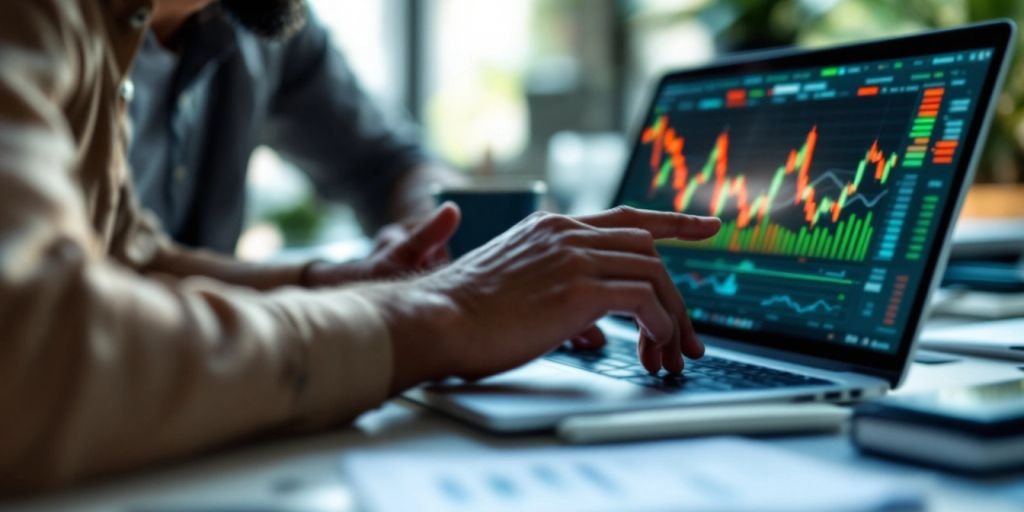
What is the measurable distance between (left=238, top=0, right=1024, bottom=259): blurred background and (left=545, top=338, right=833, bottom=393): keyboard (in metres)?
1.11

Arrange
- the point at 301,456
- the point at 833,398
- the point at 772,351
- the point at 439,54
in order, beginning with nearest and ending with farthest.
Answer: the point at 301,456 → the point at 833,398 → the point at 772,351 → the point at 439,54

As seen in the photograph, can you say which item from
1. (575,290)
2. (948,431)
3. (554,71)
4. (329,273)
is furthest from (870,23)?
(948,431)

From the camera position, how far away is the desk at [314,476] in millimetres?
530

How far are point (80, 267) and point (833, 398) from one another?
53 centimetres

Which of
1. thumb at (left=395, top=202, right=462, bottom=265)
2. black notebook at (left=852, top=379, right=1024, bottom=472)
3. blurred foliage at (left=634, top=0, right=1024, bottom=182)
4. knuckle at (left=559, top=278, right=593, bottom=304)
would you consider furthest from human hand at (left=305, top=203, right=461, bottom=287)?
blurred foliage at (left=634, top=0, right=1024, bottom=182)

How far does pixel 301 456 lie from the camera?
62cm

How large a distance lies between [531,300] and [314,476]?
23 centimetres

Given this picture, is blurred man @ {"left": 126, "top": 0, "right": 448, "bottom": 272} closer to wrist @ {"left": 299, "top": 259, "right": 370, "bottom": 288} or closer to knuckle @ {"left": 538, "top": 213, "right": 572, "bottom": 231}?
wrist @ {"left": 299, "top": 259, "right": 370, "bottom": 288}

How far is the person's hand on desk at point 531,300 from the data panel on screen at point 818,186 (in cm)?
14

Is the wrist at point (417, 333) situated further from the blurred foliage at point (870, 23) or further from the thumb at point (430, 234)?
the blurred foliage at point (870, 23)

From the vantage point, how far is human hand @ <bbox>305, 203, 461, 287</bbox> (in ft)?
3.49

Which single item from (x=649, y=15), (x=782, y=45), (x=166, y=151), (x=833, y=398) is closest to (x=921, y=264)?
(x=833, y=398)

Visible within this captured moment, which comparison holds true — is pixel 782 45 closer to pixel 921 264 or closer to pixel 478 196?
pixel 478 196

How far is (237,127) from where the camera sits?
1709mm
